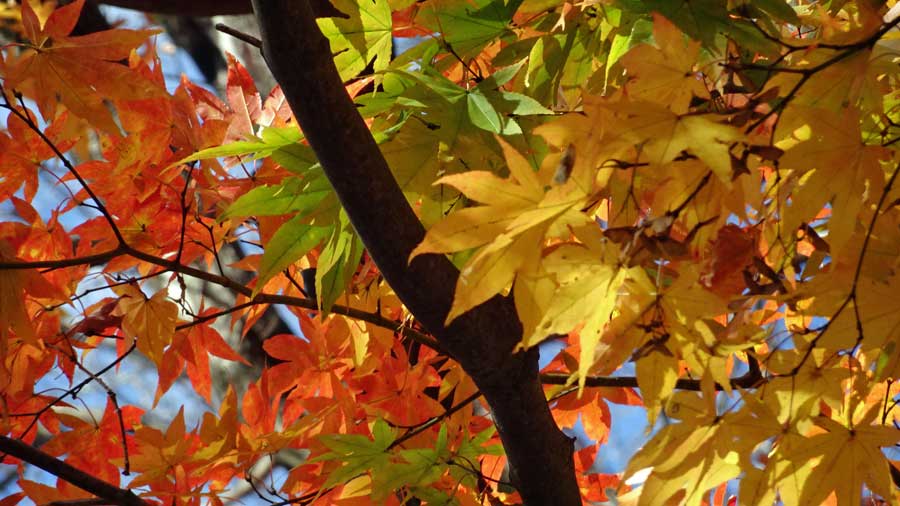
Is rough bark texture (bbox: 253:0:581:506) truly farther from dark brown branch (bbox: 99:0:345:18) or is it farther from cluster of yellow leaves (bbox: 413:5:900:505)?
dark brown branch (bbox: 99:0:345:18)

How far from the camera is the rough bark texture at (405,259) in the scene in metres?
0.56

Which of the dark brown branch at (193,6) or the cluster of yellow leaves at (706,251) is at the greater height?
the dark brown branch at (193,6)

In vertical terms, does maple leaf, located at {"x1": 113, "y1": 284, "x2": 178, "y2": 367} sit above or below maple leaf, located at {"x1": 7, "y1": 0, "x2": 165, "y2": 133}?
below

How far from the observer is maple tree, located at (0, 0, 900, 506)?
0.47 metres

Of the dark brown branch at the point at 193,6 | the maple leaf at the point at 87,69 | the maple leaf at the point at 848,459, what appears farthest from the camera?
the dark brown branch at the point at 193,6

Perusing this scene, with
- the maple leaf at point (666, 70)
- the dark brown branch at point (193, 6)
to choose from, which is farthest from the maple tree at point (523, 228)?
the dark brown branch at point (193, 6)

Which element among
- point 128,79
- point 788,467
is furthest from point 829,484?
point 128,79

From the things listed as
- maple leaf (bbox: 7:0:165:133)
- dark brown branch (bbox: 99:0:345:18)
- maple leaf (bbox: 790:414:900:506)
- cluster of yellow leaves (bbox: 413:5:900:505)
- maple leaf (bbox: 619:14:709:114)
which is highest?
dark brown branch (bbox: 99:0:345:18)

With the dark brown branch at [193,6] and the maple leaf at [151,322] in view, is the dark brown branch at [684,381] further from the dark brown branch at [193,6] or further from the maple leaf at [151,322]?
the dark brown branch at [193,6]

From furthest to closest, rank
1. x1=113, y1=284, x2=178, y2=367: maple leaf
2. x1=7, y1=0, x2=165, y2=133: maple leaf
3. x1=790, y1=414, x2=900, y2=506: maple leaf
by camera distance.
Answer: x1=113, y1=284, x2=178, y2=367: maple leaf < x1=7, y1=0, x2=165, y2=133: maple leaf < x1=790, y1=414, x2=900, y2=506: maple leaf

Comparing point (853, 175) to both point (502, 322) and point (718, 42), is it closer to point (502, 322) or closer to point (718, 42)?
point (718, 42)

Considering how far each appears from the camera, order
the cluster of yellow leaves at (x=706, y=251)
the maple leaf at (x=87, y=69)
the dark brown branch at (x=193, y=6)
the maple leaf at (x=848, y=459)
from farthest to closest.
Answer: the dark brown branch at (x=193, y=6) < the maple leaf at (x=87, y=69) < the maple leaf at (x=848, y=459) < the cluster of yellow leaves at (x=706, y=251)

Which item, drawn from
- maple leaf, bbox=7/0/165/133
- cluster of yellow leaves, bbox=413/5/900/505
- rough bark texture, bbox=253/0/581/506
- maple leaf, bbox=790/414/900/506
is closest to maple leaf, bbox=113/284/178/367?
maple leaf, bbox=7/0/165/133

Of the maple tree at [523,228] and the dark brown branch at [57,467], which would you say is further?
the dark brown branch at [57,467]
